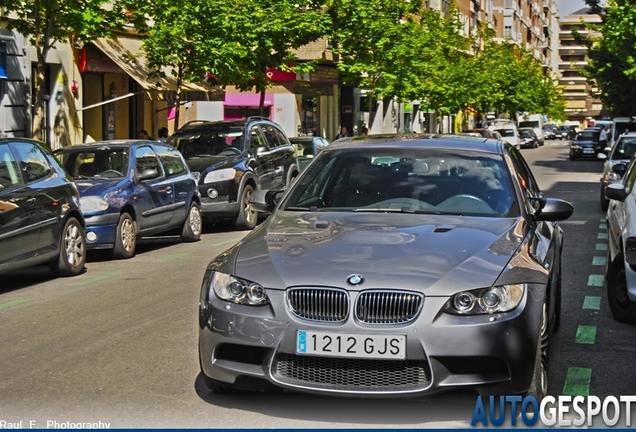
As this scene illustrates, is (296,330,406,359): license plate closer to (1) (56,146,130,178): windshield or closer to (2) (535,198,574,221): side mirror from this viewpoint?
(2) (535,198,574,221): side mirror

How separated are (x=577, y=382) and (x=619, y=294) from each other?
2882mm

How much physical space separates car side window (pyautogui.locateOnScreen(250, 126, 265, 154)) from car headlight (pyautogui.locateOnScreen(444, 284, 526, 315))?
1419 centimetres

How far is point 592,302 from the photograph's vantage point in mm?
10328

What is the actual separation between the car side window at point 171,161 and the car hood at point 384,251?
385 inches

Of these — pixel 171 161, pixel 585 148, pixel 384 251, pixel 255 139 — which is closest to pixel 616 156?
pixel 255 139

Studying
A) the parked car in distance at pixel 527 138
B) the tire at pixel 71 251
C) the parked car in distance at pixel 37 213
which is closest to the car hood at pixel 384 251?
the parked car in distance at pixel 37 213

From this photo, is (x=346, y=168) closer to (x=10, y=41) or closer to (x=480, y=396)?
(x=480, y=396)

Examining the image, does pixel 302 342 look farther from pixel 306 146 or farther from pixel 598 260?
pixel 306 146

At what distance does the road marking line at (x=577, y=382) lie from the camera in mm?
6559

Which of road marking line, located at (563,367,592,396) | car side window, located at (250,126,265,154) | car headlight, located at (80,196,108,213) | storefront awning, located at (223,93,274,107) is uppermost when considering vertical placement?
storefront awning, located at (223,93,274,107)

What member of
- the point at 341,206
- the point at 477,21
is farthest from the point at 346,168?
the point at 477,21

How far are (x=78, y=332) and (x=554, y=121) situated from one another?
16098 cm

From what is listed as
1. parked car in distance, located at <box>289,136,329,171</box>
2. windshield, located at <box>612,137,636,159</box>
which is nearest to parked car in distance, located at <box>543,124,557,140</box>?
parked car in distance, located at <box>289,136,329,171</box>

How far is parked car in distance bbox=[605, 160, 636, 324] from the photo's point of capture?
903cm
